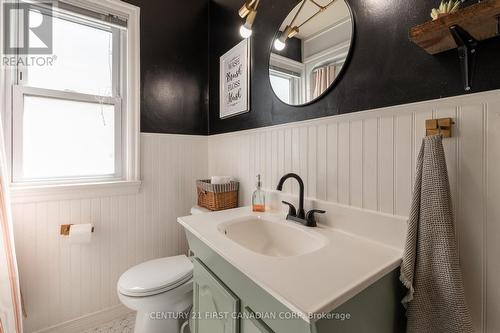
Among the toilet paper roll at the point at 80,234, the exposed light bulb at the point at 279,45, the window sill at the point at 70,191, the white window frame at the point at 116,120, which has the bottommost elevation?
the toilet paper roll at the point at 80,234

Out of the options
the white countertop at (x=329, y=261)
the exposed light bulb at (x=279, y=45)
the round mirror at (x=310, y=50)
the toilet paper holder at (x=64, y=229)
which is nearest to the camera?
the white countertop at (x=329, y=261)

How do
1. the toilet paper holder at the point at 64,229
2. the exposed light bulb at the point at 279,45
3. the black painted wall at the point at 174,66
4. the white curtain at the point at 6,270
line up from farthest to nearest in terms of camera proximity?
the black painted wall at the point at 174,66
the toilet paper holder at the point at 64,229
the exposed light bulb at the point at 279,45
the white curtain at the point at 6,270

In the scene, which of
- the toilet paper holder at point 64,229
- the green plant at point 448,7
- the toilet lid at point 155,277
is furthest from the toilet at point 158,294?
the green plant at point 448,7

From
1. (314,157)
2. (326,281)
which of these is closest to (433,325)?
(326,281)

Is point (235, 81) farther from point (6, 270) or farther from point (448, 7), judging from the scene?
A: point (6, 270)

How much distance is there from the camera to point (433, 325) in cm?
63

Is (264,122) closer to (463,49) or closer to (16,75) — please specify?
(463,49)

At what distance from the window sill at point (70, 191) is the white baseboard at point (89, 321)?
776 millimetres

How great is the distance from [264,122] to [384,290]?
1.00m

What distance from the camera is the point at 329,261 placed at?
0.69 m

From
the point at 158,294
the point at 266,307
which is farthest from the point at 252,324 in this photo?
the point at 158,294

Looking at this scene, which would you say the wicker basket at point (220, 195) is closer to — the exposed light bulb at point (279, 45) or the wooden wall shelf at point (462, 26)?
the exposed light bulb at point (279, 45)

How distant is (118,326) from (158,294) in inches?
26.4

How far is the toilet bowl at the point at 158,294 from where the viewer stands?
1137mm
